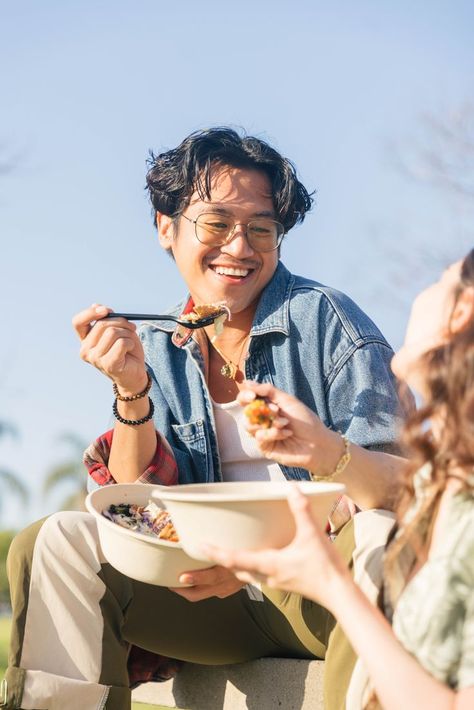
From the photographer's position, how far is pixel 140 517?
272 cm

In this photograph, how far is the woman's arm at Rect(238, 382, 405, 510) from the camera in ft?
7.96

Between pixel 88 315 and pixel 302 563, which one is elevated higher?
pixel 88 315

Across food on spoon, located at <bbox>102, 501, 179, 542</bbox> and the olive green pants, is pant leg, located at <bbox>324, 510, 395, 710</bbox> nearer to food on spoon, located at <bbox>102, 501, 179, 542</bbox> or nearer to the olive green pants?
the olive green pants

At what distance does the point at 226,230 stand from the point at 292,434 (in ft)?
3.96

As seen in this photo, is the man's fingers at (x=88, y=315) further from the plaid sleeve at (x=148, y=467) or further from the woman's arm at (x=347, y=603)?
the woman's arm at (x=347, y=603)

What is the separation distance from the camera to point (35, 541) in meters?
2.71

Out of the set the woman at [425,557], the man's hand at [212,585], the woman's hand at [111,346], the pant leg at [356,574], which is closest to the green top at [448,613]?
the woman at [425,557]

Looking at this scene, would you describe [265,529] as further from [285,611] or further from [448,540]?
[285,611]

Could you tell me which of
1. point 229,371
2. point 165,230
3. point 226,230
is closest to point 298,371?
point 229,371

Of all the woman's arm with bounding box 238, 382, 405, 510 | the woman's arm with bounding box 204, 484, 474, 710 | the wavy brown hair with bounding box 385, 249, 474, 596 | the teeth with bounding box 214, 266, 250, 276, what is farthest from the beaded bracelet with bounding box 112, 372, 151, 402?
the wavy brown hair with bounding box 385, 249, 474, 596

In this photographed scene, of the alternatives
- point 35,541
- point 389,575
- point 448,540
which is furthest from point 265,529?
point 35,541

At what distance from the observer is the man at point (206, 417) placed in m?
2.67

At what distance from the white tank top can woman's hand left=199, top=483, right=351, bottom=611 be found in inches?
52.6

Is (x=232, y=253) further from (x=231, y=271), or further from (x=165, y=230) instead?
(x=165, y=230)
